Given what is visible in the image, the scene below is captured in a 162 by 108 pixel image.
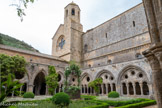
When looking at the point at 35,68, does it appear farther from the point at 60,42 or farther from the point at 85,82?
the point at 60,42

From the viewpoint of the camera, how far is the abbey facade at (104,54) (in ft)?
49.9

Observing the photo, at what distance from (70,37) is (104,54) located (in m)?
8.87

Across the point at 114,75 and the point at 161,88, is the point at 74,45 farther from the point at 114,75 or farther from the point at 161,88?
the point at 161,88

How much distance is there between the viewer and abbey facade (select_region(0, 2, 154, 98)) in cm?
1521

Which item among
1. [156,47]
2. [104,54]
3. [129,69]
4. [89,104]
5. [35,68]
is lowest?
[89,104]

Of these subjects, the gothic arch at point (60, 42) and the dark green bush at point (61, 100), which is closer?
the dark green bush at point (61, 100)

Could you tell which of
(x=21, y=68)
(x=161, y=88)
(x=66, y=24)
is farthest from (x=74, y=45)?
(x=161, y=88)

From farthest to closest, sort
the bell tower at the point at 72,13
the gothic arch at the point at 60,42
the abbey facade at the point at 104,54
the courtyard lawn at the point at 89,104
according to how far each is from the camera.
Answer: the gothic arch at the point at 60,42, the bell tower at the point at 72,13, the abbey facade at the point at 104,54, the courtyard lawn at the point at 89,104

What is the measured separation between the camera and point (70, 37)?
26.1m

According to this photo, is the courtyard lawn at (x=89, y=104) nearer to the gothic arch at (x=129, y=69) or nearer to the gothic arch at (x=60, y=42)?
the gothic arch at (x=129, y=69)

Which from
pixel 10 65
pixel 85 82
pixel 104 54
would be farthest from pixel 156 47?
pixel 104 54

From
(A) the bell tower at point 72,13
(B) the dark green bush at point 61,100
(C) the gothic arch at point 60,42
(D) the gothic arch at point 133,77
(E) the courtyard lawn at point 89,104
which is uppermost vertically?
(A) the bell tower at point 72,13

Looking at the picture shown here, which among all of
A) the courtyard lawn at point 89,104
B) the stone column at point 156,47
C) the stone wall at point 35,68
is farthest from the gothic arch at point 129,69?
the stone column at point 156,47

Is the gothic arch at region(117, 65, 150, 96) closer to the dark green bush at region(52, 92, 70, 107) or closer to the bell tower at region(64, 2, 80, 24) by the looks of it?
the dark green bush at region(52, 92, 70, 107)
